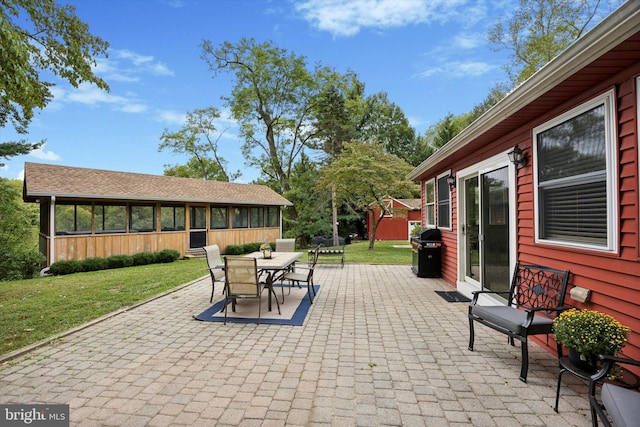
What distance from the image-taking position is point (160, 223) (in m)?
13.2

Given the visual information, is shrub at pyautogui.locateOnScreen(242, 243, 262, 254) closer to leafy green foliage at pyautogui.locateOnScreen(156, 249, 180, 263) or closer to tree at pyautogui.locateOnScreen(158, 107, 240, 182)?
leafy green foliage at pyautogui.locateOnScreen(156, 249, 180, 263)

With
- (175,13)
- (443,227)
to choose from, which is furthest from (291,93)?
(443,227)

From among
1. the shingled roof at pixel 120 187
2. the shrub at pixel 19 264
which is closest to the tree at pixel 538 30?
the shingled roof at pixel 120 187

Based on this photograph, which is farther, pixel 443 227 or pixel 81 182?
pixel 81 182

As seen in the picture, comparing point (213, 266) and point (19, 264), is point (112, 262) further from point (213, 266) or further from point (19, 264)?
point (213, 266)

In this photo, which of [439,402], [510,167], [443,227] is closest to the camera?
[439,402]

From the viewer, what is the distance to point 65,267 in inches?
390

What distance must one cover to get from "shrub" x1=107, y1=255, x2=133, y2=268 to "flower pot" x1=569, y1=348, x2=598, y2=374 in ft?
41.3

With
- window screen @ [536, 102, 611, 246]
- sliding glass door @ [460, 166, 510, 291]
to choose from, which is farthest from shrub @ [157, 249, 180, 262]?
window screen @ [536, 102, 611, 246]

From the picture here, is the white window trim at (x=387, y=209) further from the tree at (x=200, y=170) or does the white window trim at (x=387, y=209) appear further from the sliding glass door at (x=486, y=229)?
the tree at (x=200, y=170)

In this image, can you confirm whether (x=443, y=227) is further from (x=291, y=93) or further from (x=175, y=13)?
(x=291, y=93)

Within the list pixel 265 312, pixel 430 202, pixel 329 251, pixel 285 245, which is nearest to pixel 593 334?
pixel 265 312

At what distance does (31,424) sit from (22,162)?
1322 cm

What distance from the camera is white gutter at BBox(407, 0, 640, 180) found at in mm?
1904
